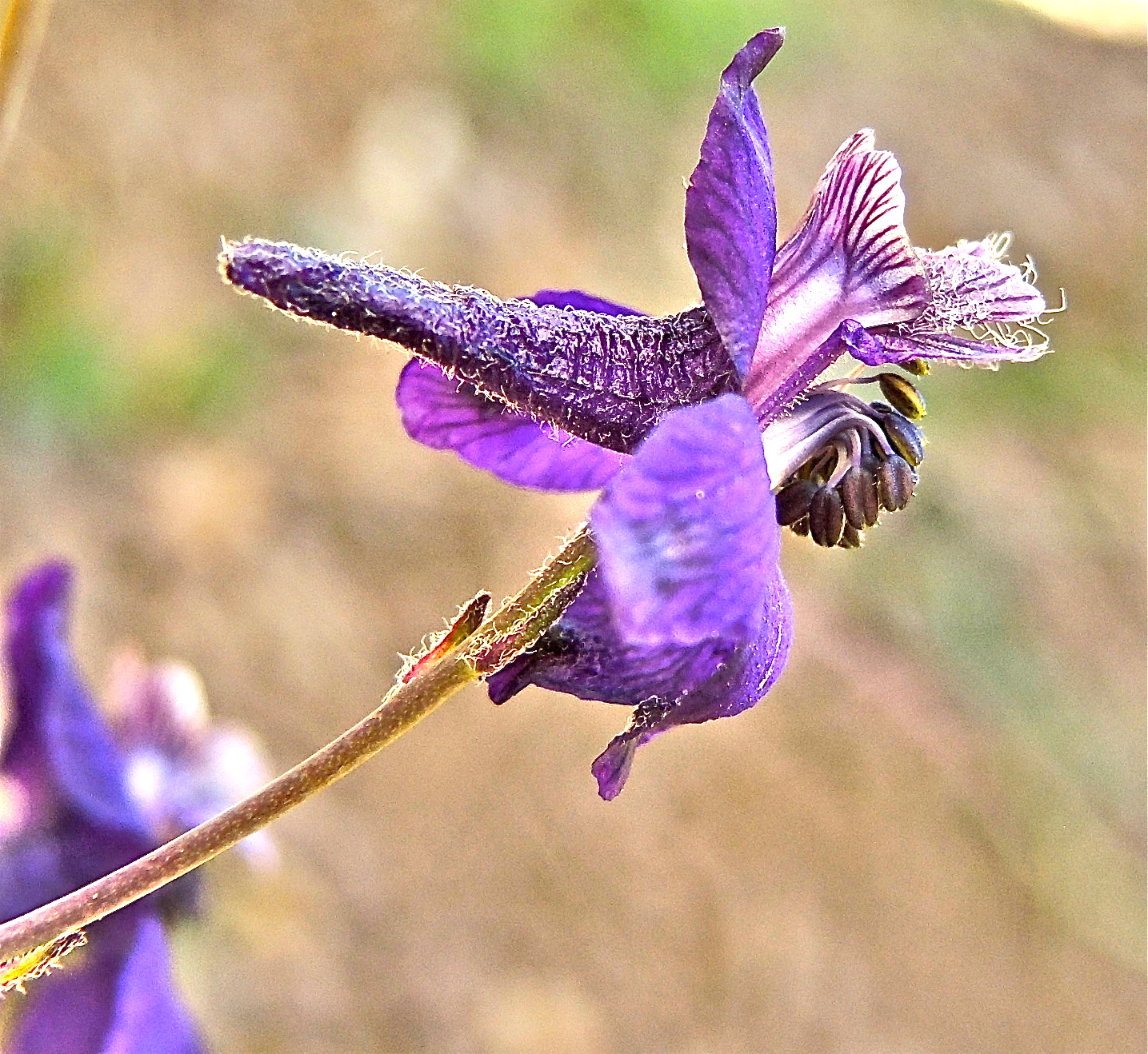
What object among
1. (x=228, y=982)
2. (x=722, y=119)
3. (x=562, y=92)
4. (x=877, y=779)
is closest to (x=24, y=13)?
(x=722, y=119)

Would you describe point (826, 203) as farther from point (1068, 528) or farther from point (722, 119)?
point (1068, 528)

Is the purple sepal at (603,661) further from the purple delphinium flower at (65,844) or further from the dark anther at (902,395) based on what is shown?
the purple delphinium flower at (65,844)

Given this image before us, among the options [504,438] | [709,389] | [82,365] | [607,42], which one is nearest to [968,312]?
[709,389]

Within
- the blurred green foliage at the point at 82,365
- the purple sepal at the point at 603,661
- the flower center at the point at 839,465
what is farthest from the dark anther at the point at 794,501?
the blurred green foliage at the point at 82,365

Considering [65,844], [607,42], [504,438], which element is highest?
[607,42]

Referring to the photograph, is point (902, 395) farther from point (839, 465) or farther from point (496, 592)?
point (496, 592)

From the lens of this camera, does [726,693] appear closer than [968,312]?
Yes

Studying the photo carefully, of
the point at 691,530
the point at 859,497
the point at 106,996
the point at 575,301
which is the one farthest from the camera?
the point at 106,996
